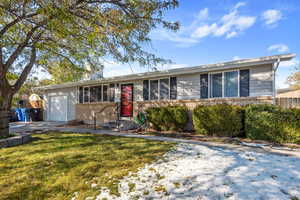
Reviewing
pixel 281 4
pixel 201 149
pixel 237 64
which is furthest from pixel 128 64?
pixel 281 4

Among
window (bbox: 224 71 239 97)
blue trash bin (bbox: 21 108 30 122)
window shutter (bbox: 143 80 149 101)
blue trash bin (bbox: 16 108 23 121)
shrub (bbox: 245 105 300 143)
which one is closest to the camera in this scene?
shrub (bbox: 245 105 300 143)

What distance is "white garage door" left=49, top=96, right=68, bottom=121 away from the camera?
42.8ft

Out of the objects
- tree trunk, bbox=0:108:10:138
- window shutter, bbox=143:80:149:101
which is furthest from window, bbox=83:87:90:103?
tree trunk, bbox=0:108:10:138

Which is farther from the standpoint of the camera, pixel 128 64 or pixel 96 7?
pixel 128 64

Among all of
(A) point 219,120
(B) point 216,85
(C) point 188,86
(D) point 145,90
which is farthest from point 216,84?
(D) point 145,90

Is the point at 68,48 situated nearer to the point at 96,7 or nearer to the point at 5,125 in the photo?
the point at 96,7

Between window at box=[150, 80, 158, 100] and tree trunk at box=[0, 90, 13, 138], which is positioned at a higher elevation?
window at box=[150, 80, 158, 100]

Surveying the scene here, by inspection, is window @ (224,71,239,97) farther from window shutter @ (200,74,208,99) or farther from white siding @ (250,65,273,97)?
window shutter @ (200,74,208,99)

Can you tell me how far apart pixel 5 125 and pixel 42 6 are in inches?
178

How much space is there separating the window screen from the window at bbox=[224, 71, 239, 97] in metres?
0.21

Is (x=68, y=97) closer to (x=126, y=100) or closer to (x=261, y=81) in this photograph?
(x=126, y=100)

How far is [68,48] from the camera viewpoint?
608 centimetres

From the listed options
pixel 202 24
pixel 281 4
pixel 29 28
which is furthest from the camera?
pixel 202 24

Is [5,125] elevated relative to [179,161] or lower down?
elevated
